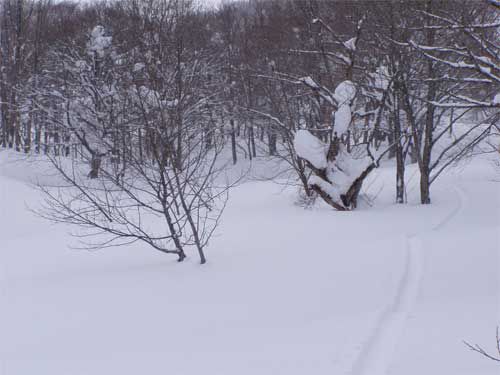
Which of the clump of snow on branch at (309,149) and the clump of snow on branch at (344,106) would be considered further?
the clump of snow on branch at (309,149)

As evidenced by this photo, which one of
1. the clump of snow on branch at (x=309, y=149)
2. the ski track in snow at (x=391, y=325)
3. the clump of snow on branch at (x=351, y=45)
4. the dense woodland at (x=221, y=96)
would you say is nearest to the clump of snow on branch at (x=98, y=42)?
the dense woodland at (x=221, y=96)

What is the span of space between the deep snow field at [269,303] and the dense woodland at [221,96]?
84 cm

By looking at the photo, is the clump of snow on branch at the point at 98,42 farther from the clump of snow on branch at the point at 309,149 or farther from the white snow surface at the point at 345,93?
the white snow surface at the point at 345,93

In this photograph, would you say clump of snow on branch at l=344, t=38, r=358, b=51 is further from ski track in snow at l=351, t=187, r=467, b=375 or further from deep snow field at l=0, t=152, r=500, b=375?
ski track in snow at l=351, t=187, r=467, b=375

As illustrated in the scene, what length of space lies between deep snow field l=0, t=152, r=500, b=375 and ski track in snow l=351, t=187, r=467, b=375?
0.02m

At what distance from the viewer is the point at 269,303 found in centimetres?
558

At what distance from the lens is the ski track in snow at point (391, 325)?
394cm

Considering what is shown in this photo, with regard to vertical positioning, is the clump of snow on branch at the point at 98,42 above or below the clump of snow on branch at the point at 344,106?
above

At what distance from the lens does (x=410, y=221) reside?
1052cm

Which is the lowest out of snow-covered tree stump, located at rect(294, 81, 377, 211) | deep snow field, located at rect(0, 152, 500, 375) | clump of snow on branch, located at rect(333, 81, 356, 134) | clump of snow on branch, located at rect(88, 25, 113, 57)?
deep snow field, located at rect(0, 152, 500, 375)

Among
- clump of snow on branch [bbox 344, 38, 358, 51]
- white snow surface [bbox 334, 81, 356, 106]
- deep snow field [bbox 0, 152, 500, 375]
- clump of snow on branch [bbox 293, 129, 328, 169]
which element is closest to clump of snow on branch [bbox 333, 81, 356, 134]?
white snow surface [bbox 334, 81, 356, 106]

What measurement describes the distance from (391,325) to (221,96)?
2579 cm

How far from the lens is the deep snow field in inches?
164

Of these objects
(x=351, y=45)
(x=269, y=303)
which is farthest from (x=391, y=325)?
(x=351, y=45)
